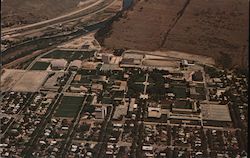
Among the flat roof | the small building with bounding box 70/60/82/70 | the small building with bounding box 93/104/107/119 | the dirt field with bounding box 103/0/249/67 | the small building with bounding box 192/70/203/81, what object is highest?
the dirt field with bounding box 103/0/249/67

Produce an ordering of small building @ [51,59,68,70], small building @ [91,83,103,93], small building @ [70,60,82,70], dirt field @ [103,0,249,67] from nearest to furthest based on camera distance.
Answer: small building @ [91,83,103,93] → small building @ [70,60,82,70] → small building @ [51,59,68,70] → dirt field @ [103,0,249,67]

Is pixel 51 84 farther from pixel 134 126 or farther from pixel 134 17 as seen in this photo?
pixel 134 17

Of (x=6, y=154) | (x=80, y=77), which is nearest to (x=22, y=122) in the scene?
(x=6, y=154)

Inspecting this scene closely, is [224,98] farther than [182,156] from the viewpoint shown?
Yes

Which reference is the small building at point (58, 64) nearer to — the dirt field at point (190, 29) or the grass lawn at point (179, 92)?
the dirt field at point (190, 29)

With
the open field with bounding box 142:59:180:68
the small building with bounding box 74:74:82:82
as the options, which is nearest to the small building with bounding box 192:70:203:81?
the open field with bounding box 142:59:180:68

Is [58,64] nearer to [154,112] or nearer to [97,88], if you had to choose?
[97,88]

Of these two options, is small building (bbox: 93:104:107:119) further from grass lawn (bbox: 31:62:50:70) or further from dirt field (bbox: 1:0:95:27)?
dirt field (bbox: 1:0:95:27)

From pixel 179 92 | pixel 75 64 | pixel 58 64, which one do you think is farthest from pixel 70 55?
pixel 179 92
